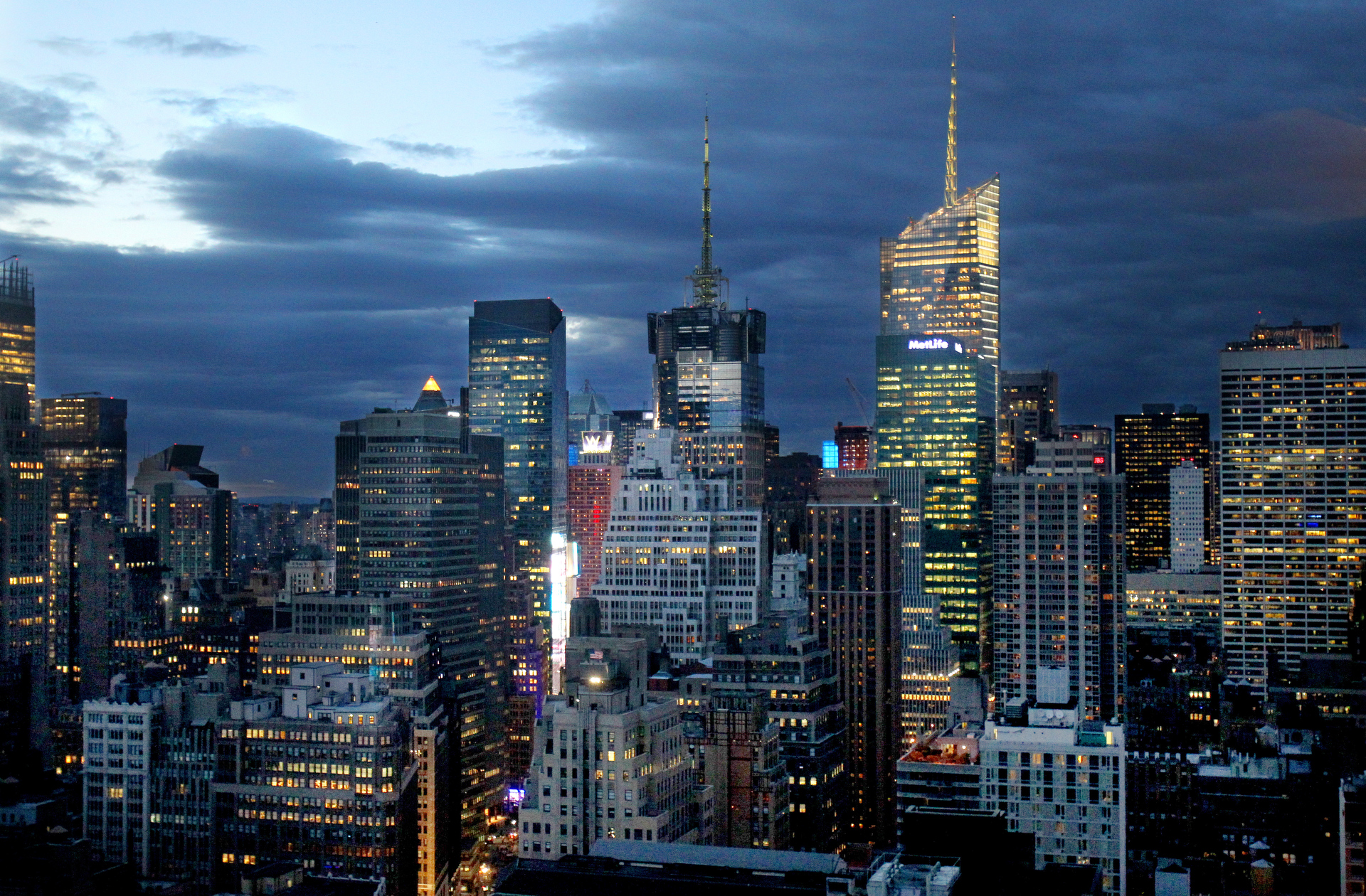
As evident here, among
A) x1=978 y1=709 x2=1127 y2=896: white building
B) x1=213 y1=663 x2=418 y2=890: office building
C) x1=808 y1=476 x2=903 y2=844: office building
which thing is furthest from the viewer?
x1=808 y1=476 x2=903 y2=844: office building

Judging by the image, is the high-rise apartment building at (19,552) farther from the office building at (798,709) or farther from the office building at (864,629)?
the office building at (864,629)

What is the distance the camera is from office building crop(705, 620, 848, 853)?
152250 mm

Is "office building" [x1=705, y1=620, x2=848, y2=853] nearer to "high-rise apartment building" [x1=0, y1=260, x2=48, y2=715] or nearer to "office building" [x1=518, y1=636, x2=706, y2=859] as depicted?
"office building" [x1=518, y1=636, x2=706, y2=859]

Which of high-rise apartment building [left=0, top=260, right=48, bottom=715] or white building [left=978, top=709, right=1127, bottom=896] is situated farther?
high-rise apartment building [left=0, top=260, right=48, bottom=715]

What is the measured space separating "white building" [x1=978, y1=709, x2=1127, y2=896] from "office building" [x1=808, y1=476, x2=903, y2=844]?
77105 millimetres

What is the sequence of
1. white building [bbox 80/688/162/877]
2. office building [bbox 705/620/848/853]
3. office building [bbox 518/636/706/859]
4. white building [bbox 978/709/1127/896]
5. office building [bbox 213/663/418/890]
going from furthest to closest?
1. office building [bbox 705/620/848/853]
2. white building [bbox 80/688/162/877]
3. office building [bbox 213/663/418/890]
4. office building [bbox 518/636/706/859]
5. white building [bbox 978/709/1127/896]

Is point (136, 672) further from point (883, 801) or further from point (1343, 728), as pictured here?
point (1343, 728)

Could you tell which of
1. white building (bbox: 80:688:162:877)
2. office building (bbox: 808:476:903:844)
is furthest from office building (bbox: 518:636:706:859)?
office building (bbox: 808:476:903:844)

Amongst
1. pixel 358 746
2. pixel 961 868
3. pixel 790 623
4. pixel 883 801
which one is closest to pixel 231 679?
pixel 358 746

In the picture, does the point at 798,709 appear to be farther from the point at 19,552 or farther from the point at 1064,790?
the point at 19,552

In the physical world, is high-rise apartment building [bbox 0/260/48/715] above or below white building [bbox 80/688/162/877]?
above

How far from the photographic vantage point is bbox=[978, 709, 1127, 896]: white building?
96812 millimetres

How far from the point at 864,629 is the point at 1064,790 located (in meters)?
93.2

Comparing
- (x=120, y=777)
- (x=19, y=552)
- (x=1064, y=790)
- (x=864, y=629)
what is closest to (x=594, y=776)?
(x=1064, y=790)
